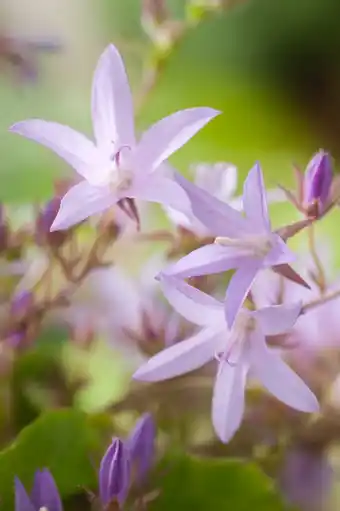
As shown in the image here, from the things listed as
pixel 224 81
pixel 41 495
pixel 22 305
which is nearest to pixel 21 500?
pixel 41 495

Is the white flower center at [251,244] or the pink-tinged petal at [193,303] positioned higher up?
the white flower center at [251,244]

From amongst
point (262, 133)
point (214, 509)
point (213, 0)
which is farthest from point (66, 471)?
point (262, 133)

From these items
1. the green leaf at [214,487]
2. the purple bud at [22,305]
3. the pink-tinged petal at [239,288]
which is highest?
the pink-tinged petal at [239,288]

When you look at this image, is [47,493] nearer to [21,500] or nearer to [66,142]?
[21,500]

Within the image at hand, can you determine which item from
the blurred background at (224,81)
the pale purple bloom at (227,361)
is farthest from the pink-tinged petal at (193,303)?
the blurred background at (224,81)

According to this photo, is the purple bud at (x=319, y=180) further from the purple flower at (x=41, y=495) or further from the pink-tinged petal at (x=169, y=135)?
the purple flower at (x=41, y=495)

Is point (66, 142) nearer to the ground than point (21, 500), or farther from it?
farther from it

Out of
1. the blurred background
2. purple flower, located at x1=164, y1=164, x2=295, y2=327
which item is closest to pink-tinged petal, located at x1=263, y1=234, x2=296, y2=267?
purple flower, located at x1=164, y1=164, x2=295, y2=327
